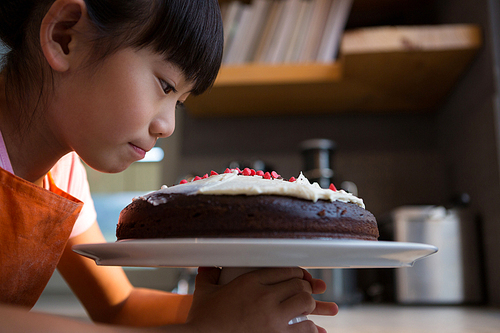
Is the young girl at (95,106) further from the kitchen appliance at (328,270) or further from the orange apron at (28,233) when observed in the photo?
the kitchen appliance at (328,270)

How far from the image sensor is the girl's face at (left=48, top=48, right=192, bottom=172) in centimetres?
57

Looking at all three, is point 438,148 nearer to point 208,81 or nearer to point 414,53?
point 414,53

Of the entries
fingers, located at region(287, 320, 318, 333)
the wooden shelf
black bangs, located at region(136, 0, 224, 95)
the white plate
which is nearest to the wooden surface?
fingers, located at region(287, 320, 318, 333)

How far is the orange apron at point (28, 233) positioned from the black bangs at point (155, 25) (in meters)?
0.22

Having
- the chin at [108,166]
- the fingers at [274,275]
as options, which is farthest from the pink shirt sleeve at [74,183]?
the fingers at [274,275]

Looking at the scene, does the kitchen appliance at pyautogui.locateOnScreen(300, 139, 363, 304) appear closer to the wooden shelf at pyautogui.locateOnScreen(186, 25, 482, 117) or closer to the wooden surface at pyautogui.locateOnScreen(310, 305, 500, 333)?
the wooden surface at pyautogui.locateOnScreen(310, 305, 500, 333)

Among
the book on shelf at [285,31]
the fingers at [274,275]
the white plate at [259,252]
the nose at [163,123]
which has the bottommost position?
the fingers at [274,275]

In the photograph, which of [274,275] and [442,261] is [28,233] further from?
[442,261]

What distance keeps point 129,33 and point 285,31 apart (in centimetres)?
125

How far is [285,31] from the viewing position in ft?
5.61

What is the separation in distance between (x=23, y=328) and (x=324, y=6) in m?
1.69

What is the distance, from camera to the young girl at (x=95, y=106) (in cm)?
51

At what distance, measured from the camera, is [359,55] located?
146cm

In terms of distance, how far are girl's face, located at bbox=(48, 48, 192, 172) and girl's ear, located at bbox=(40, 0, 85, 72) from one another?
0.08ft
